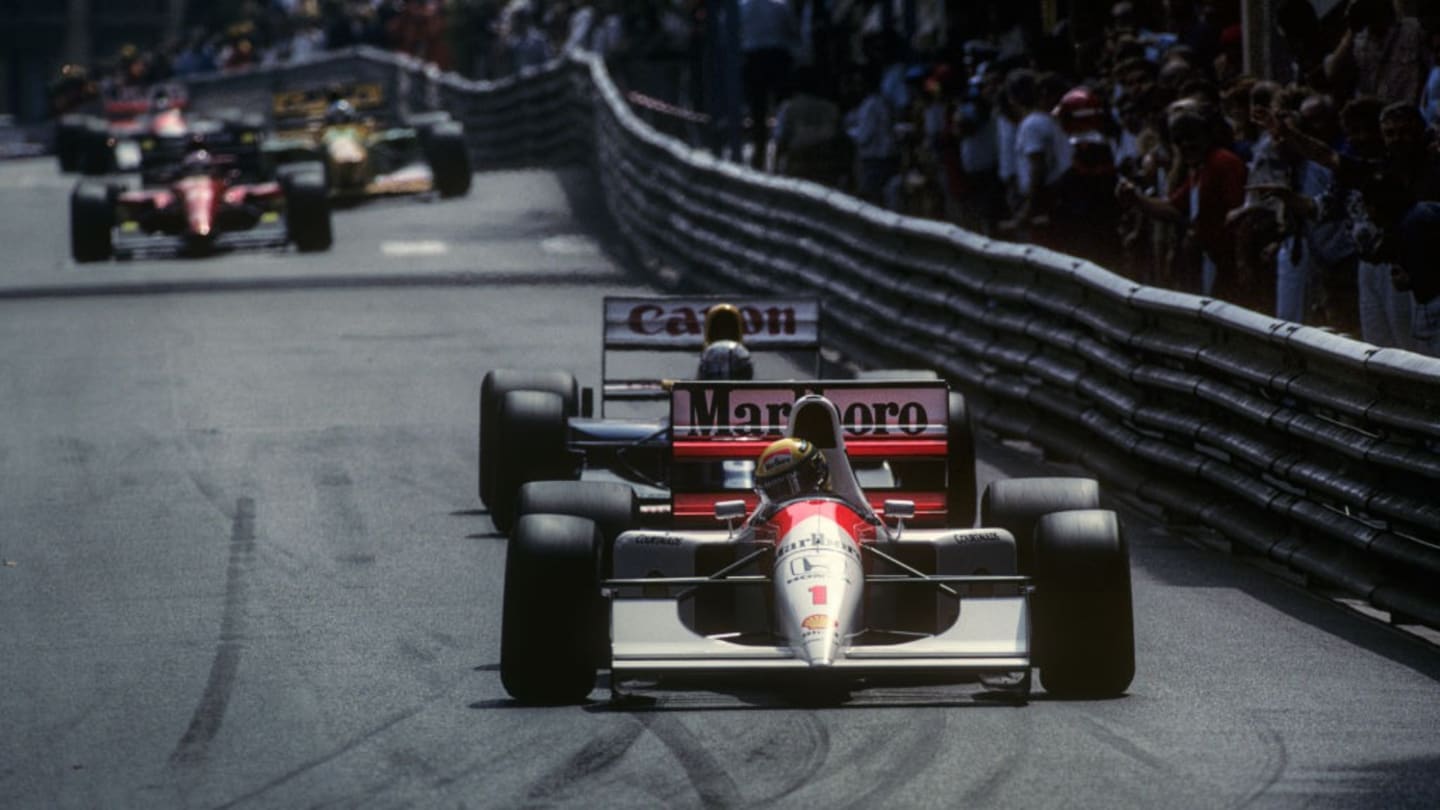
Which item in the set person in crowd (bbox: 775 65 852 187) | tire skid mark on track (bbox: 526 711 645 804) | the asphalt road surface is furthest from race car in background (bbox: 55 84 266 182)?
tire skid mark on track (bbox: 526 711 645 804)

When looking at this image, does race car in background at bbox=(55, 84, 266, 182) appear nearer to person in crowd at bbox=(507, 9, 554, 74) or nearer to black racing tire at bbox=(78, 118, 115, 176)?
black racing tire at bbox=(78, 118, 115, 176)

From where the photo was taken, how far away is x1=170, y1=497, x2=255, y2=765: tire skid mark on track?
8.48 meters

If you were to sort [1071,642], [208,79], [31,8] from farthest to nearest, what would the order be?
1. [31,8]
2. [208,79]
3. [1071,642]

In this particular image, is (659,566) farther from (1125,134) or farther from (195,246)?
(195,246)

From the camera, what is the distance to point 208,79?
193ft

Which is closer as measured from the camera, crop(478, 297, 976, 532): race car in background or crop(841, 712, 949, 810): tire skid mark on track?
crop(841, 712, 949, 810): tire skid mark on track

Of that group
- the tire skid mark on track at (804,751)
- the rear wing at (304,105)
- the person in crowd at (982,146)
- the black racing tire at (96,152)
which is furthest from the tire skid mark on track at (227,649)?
the black racing tire at (96,152)

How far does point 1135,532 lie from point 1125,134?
4.38 meters

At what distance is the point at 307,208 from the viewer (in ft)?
97.2

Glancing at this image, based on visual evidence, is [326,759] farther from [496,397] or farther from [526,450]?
[496,397]

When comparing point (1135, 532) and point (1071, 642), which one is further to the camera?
point (1135, 532)

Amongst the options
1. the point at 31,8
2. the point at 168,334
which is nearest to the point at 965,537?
the point at 168,334

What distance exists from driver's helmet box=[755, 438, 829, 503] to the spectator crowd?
3.34 m

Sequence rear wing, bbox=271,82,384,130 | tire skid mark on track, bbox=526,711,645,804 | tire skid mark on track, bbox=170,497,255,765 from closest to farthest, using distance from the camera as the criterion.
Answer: tire skid mark on track, bbox=526,711,645,804
tire skid mark on track, bbox=170,497,255,765
rear wing, bbox=271,82,384,130
